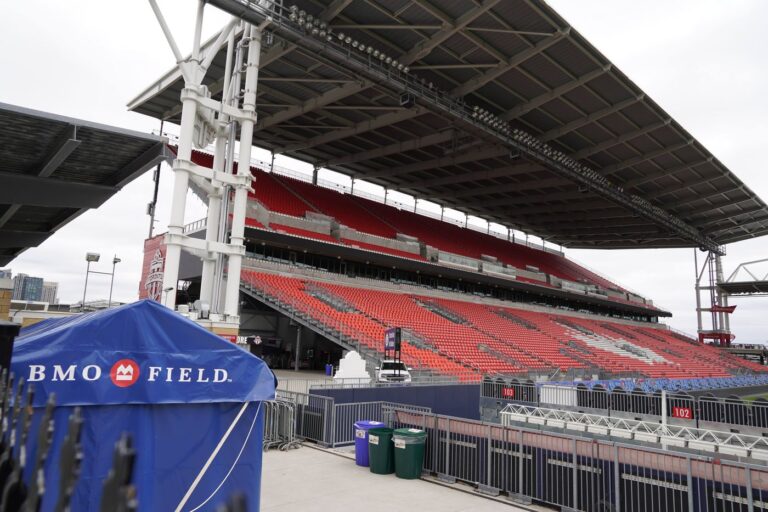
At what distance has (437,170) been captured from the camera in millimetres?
42906

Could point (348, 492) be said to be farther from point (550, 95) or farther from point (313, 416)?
point (550, 95)

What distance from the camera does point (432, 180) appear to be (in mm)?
44969

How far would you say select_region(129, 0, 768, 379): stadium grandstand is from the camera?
875 inches

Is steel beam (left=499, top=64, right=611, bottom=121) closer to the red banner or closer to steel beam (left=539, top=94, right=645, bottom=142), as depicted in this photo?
steel beam (left=539, top=94, right=645, bottom=142)

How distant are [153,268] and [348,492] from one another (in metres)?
26.2

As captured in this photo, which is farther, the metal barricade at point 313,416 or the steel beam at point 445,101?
the steel beam at point 445,101

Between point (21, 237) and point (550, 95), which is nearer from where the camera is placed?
point (21, 237)

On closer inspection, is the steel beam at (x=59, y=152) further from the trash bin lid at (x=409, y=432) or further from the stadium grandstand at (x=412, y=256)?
→ the trash bin lid at (x=409, y=432)

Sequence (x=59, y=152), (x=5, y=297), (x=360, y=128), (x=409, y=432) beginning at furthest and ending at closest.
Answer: (x=360, y=128) < (x=5, y=297) < (x=409, y=432) < (x=59, y=152)

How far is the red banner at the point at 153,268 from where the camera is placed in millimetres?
29688

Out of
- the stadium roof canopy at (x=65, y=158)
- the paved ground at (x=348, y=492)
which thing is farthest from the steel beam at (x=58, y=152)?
the paved ground at (x=348, y=492)

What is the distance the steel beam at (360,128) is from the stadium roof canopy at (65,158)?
21565mm

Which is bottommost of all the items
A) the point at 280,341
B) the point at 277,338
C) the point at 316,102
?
the point at 280,341

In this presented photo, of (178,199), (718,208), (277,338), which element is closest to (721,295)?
(718,208)
